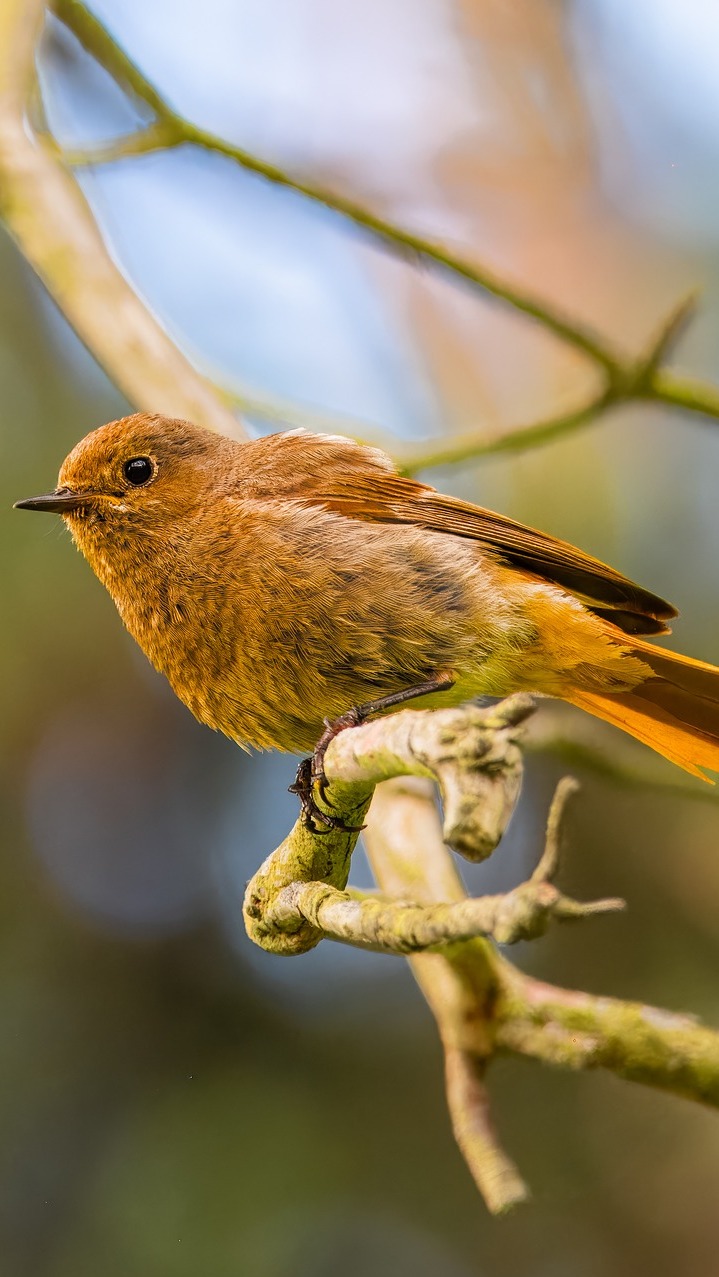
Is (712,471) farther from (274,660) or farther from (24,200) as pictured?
(24,200)

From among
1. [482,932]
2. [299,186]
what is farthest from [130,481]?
[482,932]

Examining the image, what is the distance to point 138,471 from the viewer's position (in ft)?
8.29

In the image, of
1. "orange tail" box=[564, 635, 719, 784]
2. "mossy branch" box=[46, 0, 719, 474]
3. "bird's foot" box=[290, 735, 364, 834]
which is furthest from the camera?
"mossy branch" box=[46, 0, 719, 474]

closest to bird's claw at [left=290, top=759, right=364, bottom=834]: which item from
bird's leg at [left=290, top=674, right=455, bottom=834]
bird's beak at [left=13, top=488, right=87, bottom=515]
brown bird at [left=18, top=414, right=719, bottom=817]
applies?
bird's leg at [left=290, top=674, right=455, bottom=834]

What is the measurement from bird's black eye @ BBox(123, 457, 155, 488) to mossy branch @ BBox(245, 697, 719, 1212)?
93 cm

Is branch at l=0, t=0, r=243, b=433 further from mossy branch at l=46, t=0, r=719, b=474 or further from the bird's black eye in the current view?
the bird's black eye

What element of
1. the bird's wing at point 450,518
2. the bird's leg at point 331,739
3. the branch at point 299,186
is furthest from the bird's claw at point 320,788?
the branch at point 299,186

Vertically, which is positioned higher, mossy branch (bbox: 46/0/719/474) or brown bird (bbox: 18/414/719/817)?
mossy branch (bbox: 46/0/719/474)

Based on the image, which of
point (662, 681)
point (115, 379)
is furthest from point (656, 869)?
point (115, 379)

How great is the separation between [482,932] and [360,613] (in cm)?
110

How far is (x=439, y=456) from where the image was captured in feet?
8.86

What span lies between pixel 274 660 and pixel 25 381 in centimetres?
230

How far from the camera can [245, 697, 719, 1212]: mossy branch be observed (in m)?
1.20

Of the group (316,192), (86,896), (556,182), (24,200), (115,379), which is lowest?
(86,896)
